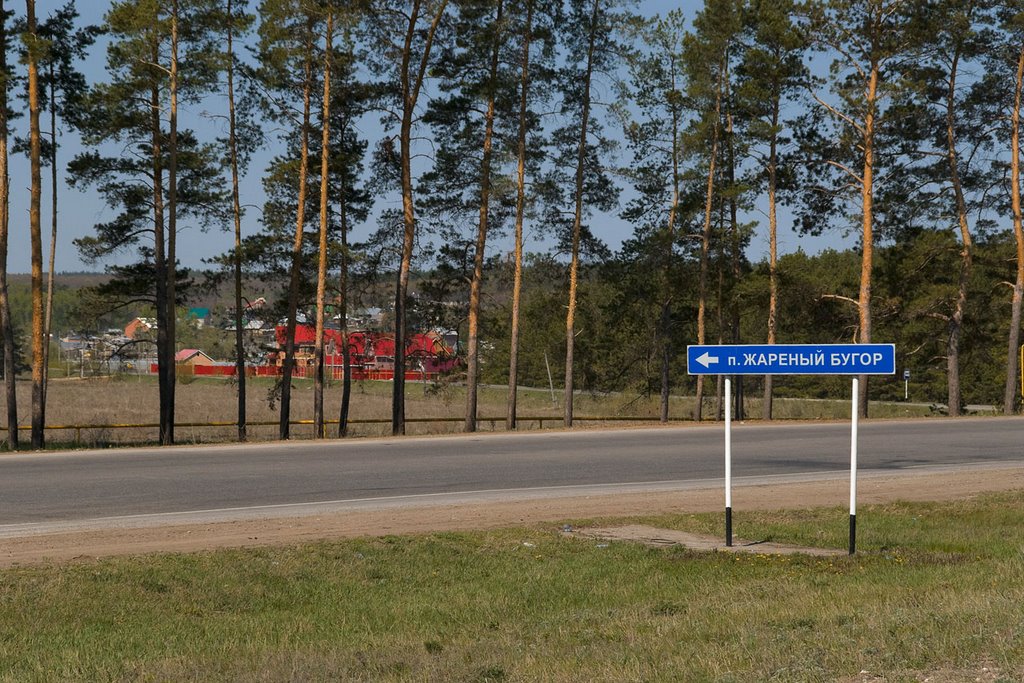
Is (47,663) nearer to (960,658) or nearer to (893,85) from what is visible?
(960,658)

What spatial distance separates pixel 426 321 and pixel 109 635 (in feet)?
122

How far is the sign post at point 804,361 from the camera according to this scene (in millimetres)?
11039

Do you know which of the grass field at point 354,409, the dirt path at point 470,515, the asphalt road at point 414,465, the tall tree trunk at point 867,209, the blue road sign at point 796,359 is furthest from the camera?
the grass field at point 354,409

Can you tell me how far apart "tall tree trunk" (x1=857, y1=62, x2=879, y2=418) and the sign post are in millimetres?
29368

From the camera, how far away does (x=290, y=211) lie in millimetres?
Answer: 41312

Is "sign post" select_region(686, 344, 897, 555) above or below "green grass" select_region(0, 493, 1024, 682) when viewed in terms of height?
above

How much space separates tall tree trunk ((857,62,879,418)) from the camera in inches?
1619

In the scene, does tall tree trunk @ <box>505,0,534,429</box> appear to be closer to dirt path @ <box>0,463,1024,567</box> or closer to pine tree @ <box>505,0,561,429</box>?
pine tree @ <box>505,0,561,429</box>

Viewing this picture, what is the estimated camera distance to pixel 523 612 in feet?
29.9

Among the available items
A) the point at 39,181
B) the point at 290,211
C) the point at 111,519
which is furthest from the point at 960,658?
the point at 290,211

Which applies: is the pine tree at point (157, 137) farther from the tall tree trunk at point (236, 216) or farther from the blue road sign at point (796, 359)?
the blue road sign at point (796, 359)

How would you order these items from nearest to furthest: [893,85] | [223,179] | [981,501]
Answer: [981,501]
[223,179]
[893,85]

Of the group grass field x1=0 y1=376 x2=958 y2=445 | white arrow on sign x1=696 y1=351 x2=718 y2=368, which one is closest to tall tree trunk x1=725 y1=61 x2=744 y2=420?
grass field x1=0 y1=376 x2=958 y2=445

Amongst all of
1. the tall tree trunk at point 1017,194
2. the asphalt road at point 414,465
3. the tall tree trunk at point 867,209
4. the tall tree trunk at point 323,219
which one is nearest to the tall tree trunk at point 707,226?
the tall tree trunk at point 867,209
